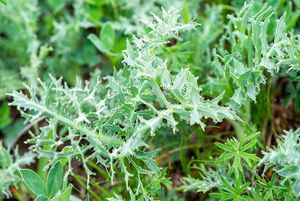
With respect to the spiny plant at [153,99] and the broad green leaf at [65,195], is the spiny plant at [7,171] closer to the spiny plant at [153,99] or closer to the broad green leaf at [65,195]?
the spiny plant at [153,99]

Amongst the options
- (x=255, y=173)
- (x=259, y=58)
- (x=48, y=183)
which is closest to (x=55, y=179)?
(x=48, y=183)

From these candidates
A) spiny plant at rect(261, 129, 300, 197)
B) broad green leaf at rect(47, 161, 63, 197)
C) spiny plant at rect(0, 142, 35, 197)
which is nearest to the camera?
spiny plant at rect(261, 129, 300, 197)

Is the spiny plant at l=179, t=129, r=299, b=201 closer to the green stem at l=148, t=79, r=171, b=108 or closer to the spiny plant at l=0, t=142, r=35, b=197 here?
the green stem at l=148, t=79, r=171, b=108

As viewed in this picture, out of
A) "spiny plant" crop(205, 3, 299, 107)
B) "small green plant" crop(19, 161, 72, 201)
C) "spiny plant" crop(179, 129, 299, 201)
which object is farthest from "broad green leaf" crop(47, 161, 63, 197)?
"spiny plant" crop(205, 3, 299, 107)

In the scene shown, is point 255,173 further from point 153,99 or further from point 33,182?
point 33,182

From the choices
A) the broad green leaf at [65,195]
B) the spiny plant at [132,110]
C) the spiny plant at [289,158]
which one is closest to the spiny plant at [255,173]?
the spiny plant at [289,158]
